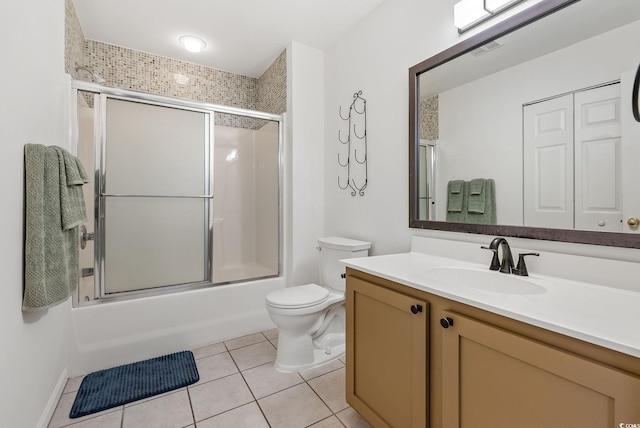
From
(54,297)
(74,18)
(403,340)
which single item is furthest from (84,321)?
(74,18)

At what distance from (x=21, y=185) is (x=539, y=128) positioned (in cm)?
216

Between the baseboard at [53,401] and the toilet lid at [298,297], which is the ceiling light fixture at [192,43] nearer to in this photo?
the toilet lid at [298,297]

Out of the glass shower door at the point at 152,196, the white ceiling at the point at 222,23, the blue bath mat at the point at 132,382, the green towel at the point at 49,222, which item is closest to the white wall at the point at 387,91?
the white ceiling at the point at 222,23

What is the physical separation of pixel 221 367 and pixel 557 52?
243cm

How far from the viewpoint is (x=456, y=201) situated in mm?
1587

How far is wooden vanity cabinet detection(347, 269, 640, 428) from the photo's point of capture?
64cm

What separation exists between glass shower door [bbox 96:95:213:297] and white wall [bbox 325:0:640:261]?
46.6 inches

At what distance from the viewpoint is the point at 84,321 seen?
1.88 meters

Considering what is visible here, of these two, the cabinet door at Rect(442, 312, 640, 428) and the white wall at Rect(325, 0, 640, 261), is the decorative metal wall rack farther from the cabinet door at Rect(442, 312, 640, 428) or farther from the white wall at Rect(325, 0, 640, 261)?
the cabinet door at Rect(442, 312, 640, 428)

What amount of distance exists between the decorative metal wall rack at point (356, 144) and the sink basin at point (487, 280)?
3.28ft

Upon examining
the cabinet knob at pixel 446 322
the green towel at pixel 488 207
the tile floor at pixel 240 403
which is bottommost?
the tile floor at pixel 240 403

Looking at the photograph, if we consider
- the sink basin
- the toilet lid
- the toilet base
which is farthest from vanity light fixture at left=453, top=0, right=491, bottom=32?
the toilet base

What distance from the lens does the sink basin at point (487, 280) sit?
115 centimetres

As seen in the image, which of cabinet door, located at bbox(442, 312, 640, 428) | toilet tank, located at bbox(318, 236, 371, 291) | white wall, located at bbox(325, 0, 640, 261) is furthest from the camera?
toilet tank, located at bbox(318, 236, 371, 291)
